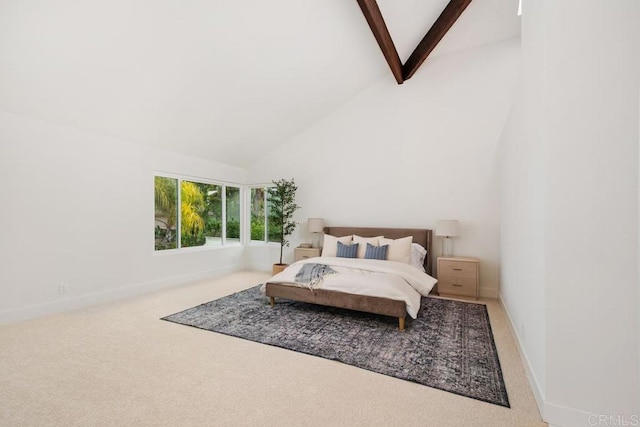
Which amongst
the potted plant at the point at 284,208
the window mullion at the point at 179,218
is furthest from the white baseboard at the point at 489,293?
the window mullion at the point at 179,218

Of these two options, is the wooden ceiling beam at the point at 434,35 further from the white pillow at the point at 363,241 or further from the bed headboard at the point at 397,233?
the white pillow at the point at 363,241

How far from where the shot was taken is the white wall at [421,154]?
456 centimetres

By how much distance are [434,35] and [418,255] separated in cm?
336

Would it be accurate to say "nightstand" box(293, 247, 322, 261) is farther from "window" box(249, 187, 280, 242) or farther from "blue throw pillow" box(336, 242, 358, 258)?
"window" box(249, 187, 280, 242)

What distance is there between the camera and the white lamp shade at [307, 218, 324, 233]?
18.2 ft

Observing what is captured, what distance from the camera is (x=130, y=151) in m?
4.41

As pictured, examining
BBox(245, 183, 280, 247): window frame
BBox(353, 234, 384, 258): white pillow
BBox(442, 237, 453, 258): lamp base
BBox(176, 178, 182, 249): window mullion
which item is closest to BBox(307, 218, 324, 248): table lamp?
BBox(353, 234, 384, 258): white pillow

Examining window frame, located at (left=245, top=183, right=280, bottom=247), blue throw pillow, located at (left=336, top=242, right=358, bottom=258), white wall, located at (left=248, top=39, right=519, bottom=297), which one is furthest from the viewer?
window frame, located at (left=245, top=183, right=280, bottom=247)

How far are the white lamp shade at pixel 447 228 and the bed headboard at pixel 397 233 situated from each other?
1.01 feet

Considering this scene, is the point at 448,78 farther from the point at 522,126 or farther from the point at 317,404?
the point at 317,404

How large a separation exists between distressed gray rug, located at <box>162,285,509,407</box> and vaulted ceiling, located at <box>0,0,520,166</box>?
2755 mm

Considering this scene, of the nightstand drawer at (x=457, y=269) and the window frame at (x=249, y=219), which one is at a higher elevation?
the window frame at (x=249, y=219)

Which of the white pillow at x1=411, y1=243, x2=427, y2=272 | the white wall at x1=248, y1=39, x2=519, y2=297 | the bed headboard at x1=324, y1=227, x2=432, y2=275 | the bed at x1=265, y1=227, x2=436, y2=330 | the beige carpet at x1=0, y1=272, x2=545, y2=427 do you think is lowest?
the beige carpet at x1=0, y1=272, x2=545, y2=427
